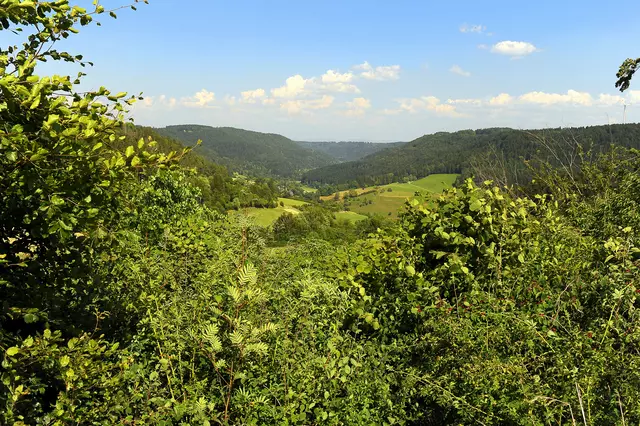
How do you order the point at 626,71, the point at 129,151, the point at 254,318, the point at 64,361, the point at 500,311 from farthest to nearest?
1. the point at 626,71
2. the point at 500,311
3. the point at 254,318
4. the point at 129,151
5. the point at 64,361

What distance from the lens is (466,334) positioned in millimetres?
3338

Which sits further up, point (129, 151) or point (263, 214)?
point (129, 151)

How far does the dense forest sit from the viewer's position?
2479 millimetres

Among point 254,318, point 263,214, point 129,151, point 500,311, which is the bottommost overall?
point 500,311

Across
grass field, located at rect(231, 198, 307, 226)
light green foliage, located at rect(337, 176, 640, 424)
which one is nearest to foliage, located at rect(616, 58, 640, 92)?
light green foliage, located at rect(337, 176, 640, 424)

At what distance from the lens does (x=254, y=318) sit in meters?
3.37

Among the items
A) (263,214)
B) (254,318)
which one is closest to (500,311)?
(254,318)

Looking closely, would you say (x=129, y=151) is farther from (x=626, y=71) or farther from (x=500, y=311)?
(x=626, y=71)

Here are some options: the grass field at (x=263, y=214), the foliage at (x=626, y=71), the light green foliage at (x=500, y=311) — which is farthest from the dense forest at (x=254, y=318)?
the foliage at (x=626, y=71)

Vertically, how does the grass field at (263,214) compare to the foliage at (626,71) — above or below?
below

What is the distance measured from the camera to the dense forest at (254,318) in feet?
8.13

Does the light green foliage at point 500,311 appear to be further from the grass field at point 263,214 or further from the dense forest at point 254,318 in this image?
the grass field at point 263,214

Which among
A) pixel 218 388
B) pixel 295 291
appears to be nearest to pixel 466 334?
pixel 295 291

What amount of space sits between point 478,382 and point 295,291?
6.99 feet
